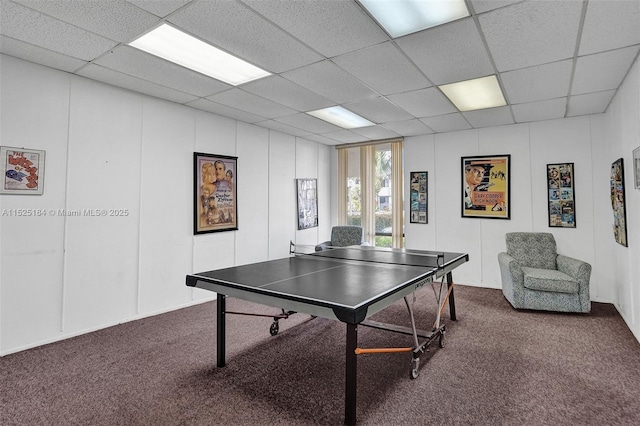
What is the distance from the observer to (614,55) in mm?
2893

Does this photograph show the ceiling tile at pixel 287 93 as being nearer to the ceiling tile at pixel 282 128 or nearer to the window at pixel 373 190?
the ceiling tile at pixel 282 128

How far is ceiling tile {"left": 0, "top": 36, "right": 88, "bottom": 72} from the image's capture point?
2736 millimetres

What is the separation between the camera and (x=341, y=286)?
2.26 metres

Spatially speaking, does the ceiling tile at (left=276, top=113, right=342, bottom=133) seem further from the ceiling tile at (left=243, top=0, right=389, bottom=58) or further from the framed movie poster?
the ceiling tile at (left=243, top=0, right=389, bottom=58)

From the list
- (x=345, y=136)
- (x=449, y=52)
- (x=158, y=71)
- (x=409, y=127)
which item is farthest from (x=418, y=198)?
(x=158, y=71)

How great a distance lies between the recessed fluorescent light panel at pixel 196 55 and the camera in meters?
2.70

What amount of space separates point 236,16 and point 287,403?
2773 millimetres

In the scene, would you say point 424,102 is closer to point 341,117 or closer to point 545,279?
point 341,117

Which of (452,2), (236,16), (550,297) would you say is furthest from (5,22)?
(550,297)

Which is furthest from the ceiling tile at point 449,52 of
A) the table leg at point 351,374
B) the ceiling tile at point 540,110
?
the table leg at point 351,374

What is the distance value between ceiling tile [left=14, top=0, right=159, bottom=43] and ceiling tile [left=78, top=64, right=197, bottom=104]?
83 cm

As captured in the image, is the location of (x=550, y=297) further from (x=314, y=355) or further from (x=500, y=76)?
(x=314, y=355)

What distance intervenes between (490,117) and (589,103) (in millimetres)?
1159

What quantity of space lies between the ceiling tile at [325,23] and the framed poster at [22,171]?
260 cm
